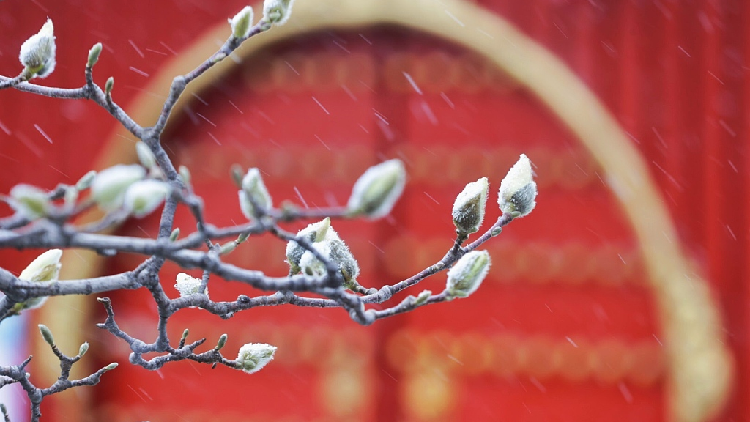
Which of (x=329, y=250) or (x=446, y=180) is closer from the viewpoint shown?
(x=329, y=250)

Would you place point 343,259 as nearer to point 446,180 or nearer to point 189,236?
point 189,236

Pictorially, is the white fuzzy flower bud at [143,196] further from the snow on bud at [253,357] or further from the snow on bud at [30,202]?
the snow on bud at [253,357]

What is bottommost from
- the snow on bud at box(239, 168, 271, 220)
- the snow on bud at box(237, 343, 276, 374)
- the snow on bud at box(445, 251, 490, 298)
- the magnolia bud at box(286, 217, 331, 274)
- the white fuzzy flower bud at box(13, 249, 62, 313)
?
the snow on bud at box(237, 343, 276, 374)

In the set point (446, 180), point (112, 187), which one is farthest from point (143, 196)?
point (446, 180)

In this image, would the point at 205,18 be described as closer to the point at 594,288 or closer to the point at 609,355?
the point at 594,288

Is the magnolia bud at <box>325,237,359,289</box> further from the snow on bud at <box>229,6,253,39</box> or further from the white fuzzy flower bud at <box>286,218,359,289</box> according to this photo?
the snow on bud at <box>229,6,253,39</box>

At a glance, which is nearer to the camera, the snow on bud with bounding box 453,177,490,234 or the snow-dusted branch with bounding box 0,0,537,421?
the snow-dusted branch with bounding box 0,0,537,421


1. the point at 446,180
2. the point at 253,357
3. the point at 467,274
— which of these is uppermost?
the point at 467,274

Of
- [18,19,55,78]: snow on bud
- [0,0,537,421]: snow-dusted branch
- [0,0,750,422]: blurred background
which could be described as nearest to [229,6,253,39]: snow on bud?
[0,0,537,421]: snow-dusted branch
